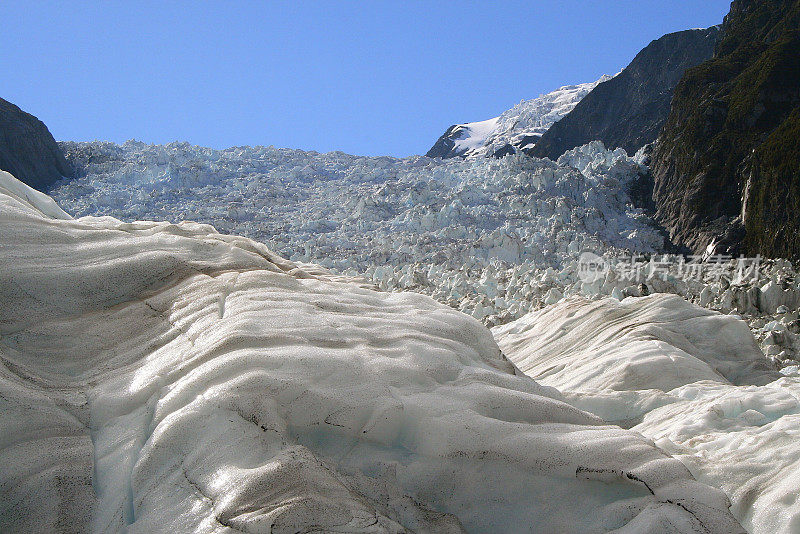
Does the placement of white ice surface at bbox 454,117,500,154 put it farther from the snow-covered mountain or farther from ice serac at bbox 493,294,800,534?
ice serac at bbox 493,294,800,534

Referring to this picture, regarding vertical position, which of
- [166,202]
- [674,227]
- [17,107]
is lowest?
[674,227]

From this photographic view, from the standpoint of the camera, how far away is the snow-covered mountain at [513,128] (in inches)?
1556

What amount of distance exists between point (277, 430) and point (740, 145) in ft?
55.0

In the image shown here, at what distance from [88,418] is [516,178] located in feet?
60.9

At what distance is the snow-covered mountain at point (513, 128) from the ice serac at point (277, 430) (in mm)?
34222

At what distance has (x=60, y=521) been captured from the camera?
185cm

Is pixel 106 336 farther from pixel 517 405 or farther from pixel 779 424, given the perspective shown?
pixel 779 424

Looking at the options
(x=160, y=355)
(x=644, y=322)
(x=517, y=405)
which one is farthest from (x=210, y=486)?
(x=644, y=322)

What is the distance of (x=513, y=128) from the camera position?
4225 centimetres

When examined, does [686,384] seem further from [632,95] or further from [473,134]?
[473,134]

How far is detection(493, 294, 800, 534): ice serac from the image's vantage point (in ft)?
7.90

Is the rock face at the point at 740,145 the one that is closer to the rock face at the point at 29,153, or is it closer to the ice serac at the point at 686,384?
the ice serac at the point at 686,384

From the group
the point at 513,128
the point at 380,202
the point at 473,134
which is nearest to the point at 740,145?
the point at 380,202

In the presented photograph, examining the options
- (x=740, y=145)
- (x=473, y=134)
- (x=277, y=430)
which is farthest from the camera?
(x=473, y=134)
